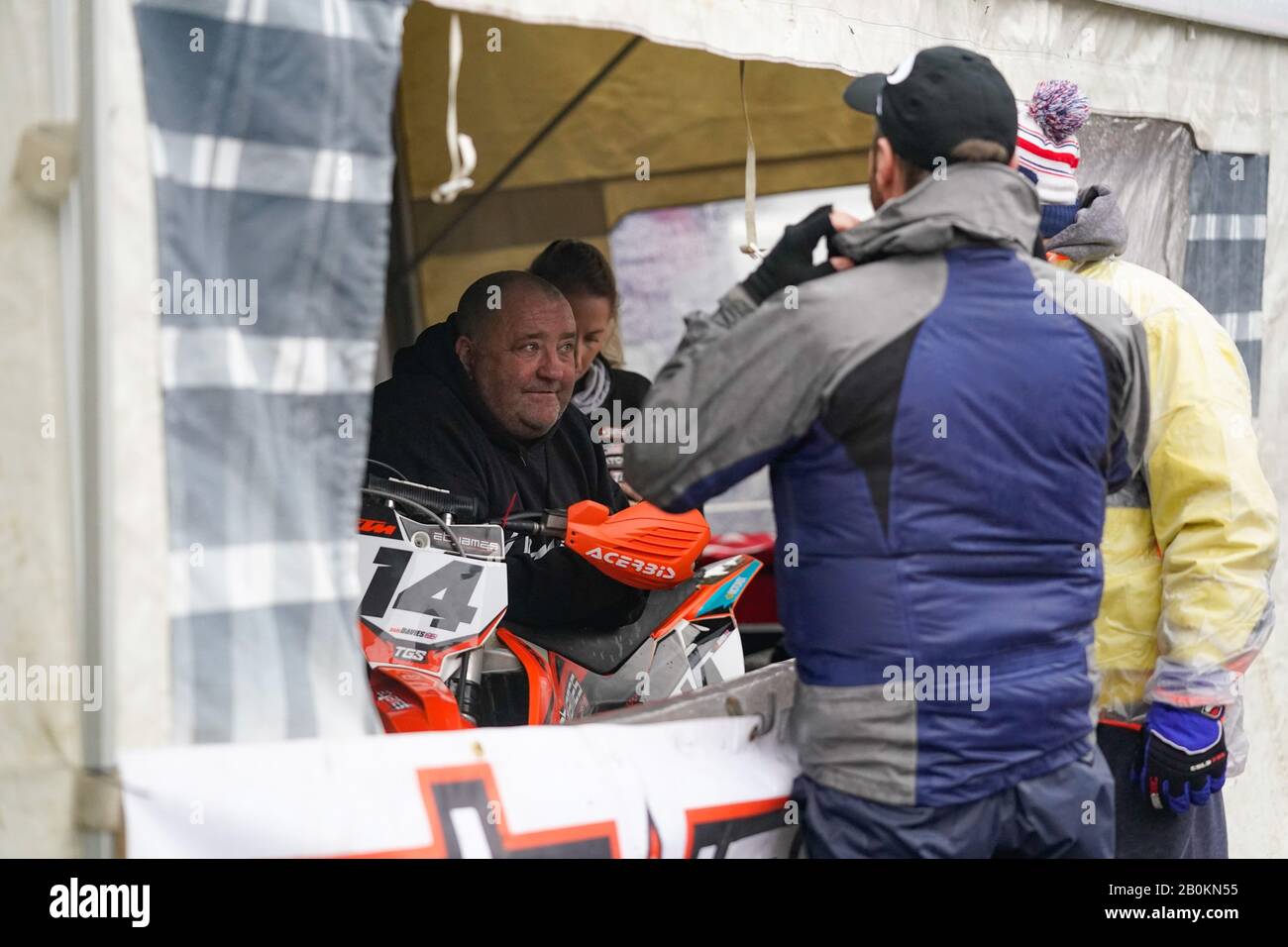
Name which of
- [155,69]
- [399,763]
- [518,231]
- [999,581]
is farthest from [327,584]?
[518,231]

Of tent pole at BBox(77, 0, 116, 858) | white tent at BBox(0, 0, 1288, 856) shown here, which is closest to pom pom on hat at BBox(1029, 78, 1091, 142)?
white tent at BBox(0, 0, 1288, 856)

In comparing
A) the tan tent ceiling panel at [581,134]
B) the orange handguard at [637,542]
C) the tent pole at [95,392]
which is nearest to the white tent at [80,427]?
the tent pole at [95,392]

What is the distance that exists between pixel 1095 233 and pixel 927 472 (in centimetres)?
112

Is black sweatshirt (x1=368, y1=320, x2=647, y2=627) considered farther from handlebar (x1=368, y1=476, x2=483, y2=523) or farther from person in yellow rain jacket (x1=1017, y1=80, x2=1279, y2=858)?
person in yellow rain jacket (x1=1017, y1=80, x2=1279, y2=858)

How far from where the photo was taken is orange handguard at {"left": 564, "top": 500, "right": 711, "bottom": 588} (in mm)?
3096

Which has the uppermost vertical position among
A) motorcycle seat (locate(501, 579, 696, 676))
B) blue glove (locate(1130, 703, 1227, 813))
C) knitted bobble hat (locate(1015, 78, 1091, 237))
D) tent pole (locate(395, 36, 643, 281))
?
tent pole (locate(395, 36, 643, 281))

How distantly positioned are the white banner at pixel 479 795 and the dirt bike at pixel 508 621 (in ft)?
1.53

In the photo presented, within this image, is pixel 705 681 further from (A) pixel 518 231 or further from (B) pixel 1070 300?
(A) pixel 518 231

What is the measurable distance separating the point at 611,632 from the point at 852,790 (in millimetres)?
1345

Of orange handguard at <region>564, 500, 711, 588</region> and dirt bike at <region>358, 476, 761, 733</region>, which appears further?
orange handguard at <region>564, 500, 711, 588</region>

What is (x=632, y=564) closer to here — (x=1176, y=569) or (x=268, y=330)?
(x=1176, y=569)

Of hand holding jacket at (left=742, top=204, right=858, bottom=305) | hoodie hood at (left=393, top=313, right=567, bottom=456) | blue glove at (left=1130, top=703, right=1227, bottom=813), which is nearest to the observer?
hand holding jacket at (left=742, top=204, right=858, bottom=305)

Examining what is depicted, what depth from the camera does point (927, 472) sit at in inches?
78.9

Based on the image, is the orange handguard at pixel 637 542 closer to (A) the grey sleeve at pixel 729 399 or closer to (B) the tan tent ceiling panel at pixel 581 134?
(A) the grey sleeve at pixel 729 399
